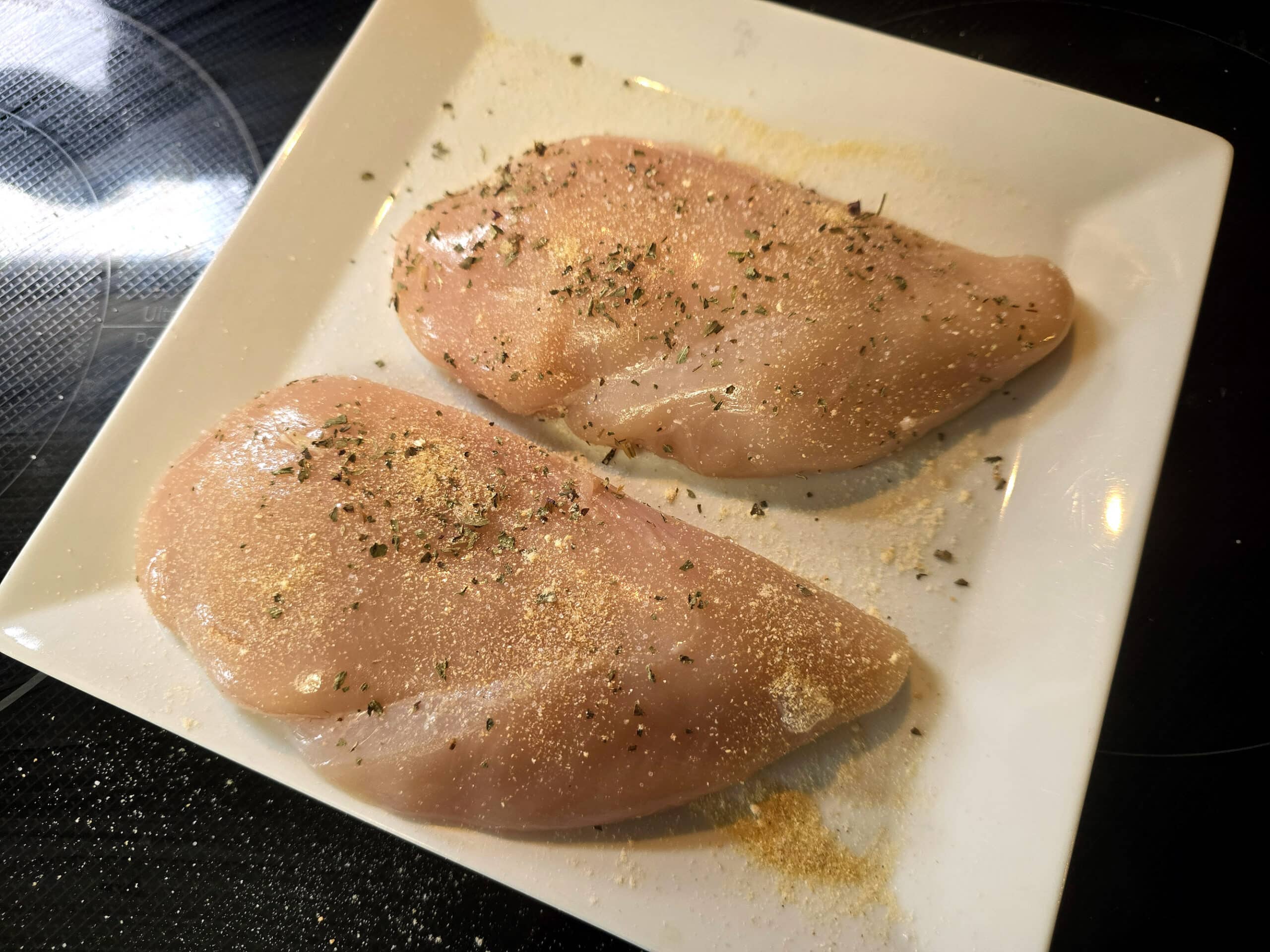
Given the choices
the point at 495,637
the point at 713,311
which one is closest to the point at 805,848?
the point at 495,637

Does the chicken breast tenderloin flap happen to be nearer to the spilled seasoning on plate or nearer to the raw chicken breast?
the spilled seasoning on plate

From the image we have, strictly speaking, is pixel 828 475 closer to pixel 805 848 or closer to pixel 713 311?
pixel 713 311

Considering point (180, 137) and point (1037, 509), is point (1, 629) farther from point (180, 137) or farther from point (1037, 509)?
point (1037, 509)

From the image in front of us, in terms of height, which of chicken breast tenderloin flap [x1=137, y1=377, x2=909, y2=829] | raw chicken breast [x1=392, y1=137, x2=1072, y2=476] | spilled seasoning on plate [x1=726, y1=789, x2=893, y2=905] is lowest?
spilled seasoning on plate [x1=726, y1=789, x2=893, y2=905]

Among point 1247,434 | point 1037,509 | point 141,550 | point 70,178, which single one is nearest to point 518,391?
point 141,550

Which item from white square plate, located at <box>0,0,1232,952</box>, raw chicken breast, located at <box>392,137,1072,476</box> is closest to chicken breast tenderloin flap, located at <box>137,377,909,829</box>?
white square plate, located at <box>0,0,1232,952</box>

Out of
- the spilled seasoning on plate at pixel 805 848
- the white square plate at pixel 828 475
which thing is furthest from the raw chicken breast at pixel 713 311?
the spilled seasoning on plate at pixel 805 848
